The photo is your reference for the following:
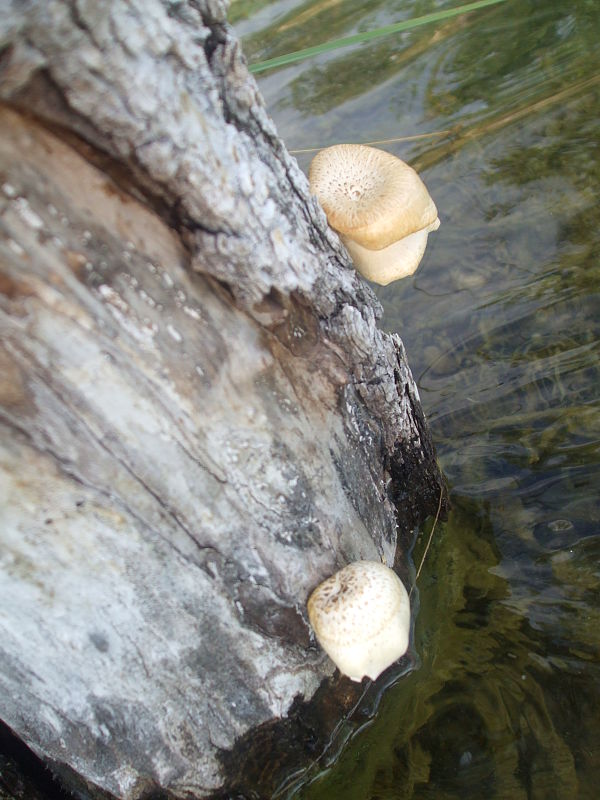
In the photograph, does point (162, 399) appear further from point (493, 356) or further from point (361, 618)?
point (493, 356)

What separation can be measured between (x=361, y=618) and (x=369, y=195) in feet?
4.24

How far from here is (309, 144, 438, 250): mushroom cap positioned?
2.19 m

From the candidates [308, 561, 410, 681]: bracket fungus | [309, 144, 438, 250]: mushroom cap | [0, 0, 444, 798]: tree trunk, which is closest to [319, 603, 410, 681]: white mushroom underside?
[308, 561, 410, 681]: bracket fungus

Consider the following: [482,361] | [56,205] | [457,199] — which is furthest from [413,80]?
[56,205]

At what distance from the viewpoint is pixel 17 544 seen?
164cm

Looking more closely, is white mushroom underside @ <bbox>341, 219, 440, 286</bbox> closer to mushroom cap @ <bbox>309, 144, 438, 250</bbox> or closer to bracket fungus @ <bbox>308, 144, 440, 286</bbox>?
bracket fungus @ <bbox>308, 144, 440, 286</bbox>

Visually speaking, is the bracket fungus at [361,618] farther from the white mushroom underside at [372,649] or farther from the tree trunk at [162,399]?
the tree trunk at [162,399]

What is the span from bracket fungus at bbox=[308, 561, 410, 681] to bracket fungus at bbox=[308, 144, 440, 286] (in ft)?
3.37

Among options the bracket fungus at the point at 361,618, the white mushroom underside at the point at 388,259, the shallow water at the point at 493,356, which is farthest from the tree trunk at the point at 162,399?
the shallow water at the point at 493,356

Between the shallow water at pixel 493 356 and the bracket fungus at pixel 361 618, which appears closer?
the bracket fungus at pixel 361 618

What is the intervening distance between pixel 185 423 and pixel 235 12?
589 cm

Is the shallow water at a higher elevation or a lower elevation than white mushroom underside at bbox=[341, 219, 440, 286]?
lower

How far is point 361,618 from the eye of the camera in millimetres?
1892

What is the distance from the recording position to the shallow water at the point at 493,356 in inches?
99.0
